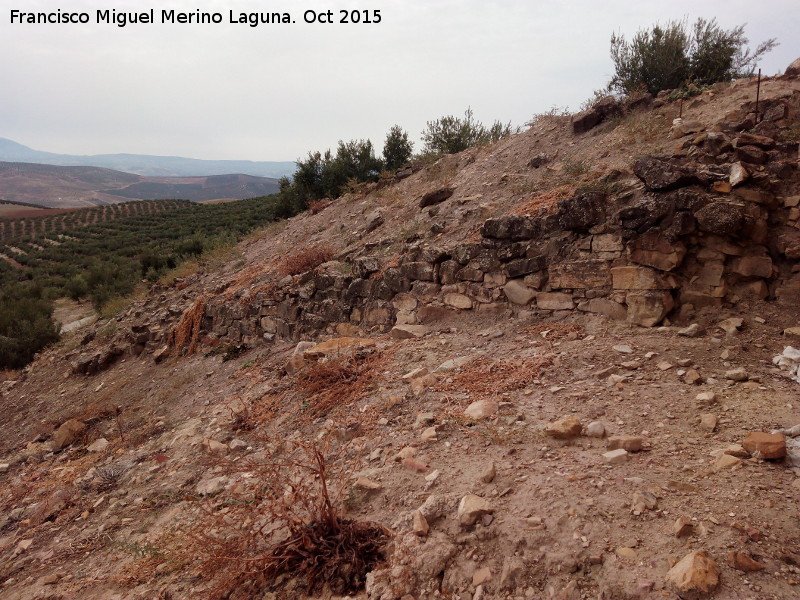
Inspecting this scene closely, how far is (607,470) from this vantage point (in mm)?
2760

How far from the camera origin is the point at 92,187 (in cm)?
10525

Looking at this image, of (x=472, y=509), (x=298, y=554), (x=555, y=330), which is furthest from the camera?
(x=555, y=330)

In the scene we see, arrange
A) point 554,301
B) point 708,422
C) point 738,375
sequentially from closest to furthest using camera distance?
point 708,422
point 738,375
point 554,301

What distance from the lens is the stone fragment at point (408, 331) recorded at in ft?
18.9

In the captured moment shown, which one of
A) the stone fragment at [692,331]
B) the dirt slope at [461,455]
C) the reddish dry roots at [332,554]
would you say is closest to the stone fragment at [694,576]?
the dirt slope at [461,455]

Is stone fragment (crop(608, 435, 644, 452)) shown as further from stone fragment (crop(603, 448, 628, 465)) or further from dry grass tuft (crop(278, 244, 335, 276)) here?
dry grass tuft (crop(278, 244, 335, 276))

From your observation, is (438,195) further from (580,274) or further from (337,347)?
(580,274)

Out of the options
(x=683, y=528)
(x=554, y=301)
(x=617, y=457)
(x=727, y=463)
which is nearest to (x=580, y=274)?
(x=554, y=301)

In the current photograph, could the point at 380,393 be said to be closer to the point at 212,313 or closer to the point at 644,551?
the point at 644,551

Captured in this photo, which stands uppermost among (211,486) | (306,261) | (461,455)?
(306,261)

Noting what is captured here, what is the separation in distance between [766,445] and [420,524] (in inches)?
76.3

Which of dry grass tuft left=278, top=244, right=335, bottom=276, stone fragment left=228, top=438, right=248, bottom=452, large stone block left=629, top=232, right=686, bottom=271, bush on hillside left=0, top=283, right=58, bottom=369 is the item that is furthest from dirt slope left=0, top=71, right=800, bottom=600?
bush on hillside left=0, top=283, right=58, bottom=369

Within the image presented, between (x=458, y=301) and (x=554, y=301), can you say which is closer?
(x=554, y=301)

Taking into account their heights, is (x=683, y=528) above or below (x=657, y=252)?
below
